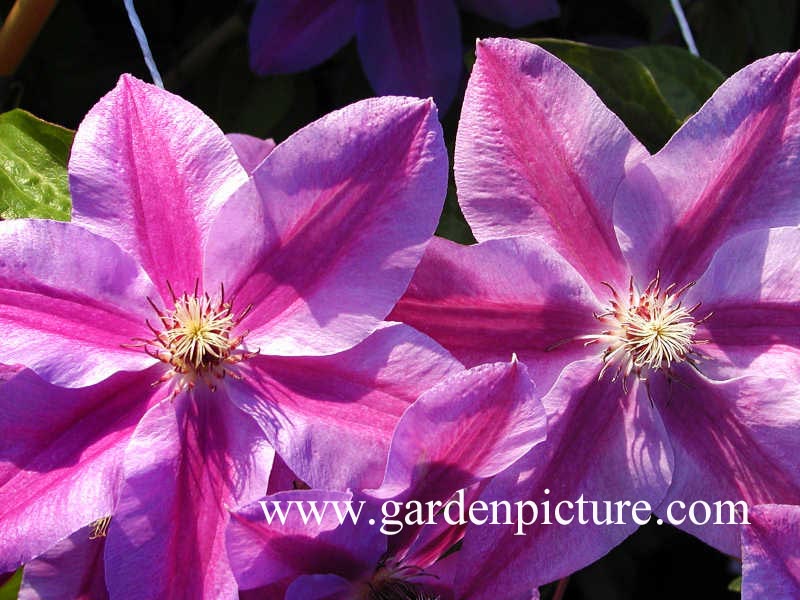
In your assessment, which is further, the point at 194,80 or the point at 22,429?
the point at 194,80

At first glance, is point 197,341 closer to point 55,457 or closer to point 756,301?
point 55,457

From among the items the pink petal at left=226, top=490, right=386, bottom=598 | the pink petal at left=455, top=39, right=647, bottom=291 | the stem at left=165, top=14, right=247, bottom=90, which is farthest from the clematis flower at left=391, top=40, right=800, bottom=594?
the stem at left=165, top=14, right=247, bottom=90

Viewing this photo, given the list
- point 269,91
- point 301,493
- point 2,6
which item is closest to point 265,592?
point 301,493

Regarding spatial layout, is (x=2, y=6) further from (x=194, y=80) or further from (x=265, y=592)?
(x=265, y=592)

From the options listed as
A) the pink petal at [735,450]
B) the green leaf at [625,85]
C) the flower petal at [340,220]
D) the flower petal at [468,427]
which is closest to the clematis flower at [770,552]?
the pink petal at [735,450]

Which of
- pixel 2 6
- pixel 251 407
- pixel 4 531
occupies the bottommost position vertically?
pixel 4 531

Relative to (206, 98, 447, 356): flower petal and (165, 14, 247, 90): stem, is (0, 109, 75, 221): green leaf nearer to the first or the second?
(206, 98, 447, 356): flower petal
